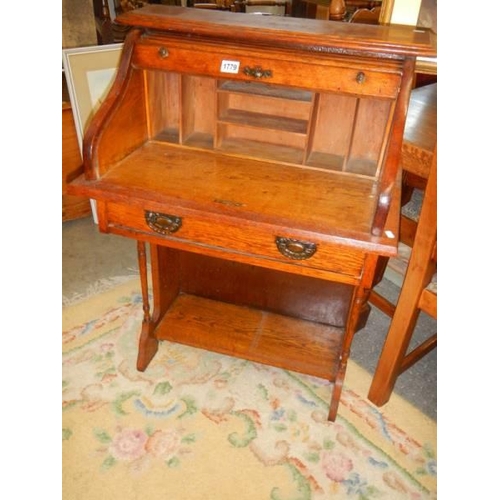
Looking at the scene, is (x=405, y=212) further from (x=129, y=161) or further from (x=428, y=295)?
(x=129, y=161)

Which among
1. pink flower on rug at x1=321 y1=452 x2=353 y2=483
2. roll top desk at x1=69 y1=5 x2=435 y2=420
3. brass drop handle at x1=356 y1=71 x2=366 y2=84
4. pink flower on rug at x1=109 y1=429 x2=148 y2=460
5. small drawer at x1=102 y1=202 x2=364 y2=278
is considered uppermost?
brass drop handle at x1=356 y1=71 x2=366 y2=84

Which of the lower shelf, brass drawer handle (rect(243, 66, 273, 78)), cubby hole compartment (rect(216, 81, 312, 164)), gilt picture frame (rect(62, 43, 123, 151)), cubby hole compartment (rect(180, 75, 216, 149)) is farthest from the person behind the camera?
gilt picture frame (rect(62, 43, 123, 151))

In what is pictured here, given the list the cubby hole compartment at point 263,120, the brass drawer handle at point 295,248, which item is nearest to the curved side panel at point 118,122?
the cubby hole compartment at point 263,120

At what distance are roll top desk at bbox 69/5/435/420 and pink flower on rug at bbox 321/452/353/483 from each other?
0.49ft

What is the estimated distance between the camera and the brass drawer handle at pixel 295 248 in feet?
3.94

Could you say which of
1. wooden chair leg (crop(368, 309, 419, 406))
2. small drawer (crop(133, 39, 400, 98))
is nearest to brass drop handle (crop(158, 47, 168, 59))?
small drawer (crop(133, 39, 400, 98))

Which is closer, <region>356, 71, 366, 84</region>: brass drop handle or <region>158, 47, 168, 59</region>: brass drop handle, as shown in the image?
<region>356, 71, 366, 84</region>: brass drop handle

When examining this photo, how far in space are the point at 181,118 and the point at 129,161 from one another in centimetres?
22

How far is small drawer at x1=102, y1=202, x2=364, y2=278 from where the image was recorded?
1.20 metres

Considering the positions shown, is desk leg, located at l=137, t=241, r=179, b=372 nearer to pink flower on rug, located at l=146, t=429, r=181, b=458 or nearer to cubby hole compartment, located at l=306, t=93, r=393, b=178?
pink flower on rug, located at l=146, t=429, r=181, b=458

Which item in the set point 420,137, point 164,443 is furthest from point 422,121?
point 164,443

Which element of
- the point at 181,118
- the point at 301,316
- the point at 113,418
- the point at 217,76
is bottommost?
the point at 113,418

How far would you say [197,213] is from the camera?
1201mm
